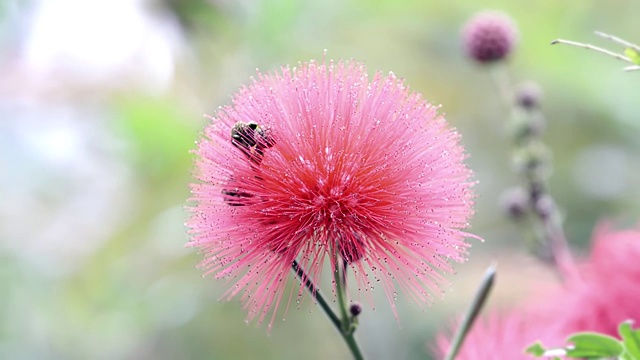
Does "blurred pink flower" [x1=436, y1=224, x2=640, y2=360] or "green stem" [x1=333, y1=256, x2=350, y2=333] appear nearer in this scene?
"green stem" [x1=333, y1=256, x2=350, y2=333]

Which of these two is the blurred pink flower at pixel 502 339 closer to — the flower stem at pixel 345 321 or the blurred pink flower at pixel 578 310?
the blurred pink flower at pixel 578 310

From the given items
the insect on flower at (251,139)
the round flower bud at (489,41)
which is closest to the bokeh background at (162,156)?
the round flower bud at (489,41)

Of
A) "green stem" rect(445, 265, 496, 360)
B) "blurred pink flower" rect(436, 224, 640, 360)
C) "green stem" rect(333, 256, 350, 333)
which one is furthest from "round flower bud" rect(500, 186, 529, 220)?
"green stem" rect(333, 256, 350, 333)

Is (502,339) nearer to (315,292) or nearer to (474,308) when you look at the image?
(474,308)

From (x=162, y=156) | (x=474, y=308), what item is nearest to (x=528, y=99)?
(x=474, y=308)

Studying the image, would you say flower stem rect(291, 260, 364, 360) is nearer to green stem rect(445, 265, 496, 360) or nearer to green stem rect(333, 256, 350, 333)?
green stem rect(333, 256, 350, 333)

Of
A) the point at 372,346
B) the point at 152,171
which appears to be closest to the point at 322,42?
the point at 152,171
